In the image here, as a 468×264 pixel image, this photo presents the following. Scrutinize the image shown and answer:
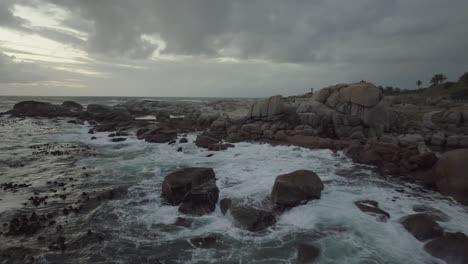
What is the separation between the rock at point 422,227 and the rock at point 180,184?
8421 mm

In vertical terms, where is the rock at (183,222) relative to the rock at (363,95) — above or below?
below

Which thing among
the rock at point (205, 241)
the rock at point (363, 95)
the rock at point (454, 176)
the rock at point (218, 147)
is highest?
the rock at point (363, 95)

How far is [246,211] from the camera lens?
34.1ft

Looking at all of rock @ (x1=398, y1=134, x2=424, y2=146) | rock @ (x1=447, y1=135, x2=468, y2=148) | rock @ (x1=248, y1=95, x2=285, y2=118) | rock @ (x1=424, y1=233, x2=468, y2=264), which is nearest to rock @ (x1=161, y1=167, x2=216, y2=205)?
rock @ (x1=424, y1=233, x2=468, y2=264)

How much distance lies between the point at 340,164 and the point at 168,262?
13.5 meters

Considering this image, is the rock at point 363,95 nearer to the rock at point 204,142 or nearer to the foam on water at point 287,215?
the foam on water at point 287,215

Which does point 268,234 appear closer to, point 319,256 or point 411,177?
point 319,256

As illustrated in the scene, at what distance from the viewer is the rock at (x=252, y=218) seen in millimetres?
9859

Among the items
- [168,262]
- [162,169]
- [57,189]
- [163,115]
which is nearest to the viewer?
[168,262]

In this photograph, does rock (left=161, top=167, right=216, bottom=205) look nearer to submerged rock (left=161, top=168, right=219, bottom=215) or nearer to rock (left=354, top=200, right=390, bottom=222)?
submerged rock (left=161, top=168, right=219, bottom=215)

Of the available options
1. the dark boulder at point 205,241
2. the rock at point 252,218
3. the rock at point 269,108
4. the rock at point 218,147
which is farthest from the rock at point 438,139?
the dark boulder at point 205,241

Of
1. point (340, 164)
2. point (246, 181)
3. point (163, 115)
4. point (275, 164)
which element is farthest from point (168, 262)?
point (163, 115)

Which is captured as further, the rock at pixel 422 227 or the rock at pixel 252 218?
the rock at pixel 252 218

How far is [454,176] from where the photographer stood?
13133 millimetres
